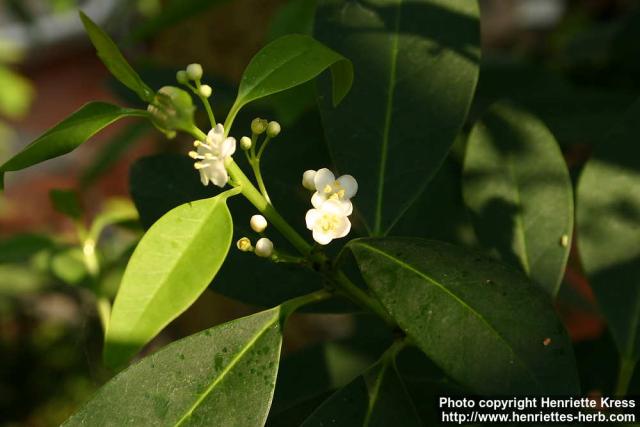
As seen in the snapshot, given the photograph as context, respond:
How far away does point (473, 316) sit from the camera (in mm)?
689

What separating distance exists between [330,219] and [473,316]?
164 mm

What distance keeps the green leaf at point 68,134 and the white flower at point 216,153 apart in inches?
2.3

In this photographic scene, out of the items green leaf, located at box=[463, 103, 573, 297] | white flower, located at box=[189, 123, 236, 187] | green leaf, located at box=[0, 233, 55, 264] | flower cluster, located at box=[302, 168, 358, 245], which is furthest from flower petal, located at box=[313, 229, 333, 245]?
green leaf, located at box=[0, 233, 55, 264]

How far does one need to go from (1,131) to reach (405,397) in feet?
8.90

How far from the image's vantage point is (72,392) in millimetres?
2930

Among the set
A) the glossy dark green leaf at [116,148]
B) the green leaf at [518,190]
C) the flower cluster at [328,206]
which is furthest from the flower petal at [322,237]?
the glossy dark green leaf at [116,148]

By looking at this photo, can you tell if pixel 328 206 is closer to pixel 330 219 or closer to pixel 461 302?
pixel 330 219

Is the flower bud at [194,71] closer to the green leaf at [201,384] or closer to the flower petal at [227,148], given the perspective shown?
the flower petal at [227,148]

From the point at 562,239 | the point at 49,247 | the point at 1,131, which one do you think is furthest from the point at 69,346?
the point at 562,239

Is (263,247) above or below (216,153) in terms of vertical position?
below

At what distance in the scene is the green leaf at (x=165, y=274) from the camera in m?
0.64

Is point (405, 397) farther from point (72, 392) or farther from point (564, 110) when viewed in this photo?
point (72, 392)

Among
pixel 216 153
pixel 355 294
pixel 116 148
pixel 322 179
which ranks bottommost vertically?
pixel 116 148

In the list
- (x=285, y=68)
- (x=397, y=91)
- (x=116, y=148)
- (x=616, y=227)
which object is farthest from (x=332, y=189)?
(x=116, y=148)
